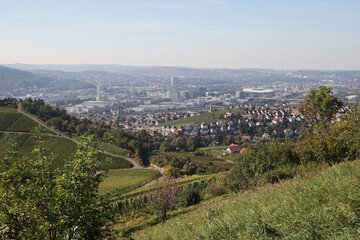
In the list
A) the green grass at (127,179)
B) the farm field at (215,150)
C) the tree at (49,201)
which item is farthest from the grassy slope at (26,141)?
the tree at (49,201)

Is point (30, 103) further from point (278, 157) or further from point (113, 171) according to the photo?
point (278, 157)

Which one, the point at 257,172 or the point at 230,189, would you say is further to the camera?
the point at 230,189

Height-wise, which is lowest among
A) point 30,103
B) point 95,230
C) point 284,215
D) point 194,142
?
point 194,142

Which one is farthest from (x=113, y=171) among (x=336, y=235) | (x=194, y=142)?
(x=336, y=235)

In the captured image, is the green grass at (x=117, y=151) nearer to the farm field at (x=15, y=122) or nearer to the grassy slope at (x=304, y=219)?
the farm field at (x=15, y=122)

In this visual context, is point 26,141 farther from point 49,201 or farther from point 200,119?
point 200,119

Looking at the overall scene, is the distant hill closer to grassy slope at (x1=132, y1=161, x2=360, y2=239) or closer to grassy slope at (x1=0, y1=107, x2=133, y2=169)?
grassy slope at (x1=0, y1=107, x2=133, y2=169)
